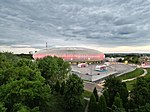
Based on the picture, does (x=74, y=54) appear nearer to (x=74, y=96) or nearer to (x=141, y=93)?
(x=74, y=96)

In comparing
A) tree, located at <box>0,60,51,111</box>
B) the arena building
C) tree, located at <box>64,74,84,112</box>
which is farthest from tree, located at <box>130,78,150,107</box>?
the arena building

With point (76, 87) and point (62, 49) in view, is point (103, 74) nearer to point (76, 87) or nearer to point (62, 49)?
point (76, 87)

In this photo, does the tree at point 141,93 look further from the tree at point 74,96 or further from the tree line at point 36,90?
the tree line at point 36,90

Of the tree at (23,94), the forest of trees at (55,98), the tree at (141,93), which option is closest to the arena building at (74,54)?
the forest of trees at (55,98)

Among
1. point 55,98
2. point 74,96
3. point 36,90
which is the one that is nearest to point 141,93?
point 74,96

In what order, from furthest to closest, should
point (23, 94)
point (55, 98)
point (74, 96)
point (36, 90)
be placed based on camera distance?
point (55, 98), point (74, 96), point (36, 90), point (23, 94)

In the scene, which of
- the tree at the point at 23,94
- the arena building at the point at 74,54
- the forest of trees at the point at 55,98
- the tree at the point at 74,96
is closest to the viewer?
the tree at the point at 23,94

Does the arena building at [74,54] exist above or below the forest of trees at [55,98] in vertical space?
above

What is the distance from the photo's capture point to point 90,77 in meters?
67.2

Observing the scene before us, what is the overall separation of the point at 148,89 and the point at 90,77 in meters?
35.5

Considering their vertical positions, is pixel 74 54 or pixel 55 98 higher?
pixel 74 54

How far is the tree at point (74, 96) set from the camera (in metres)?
34.9

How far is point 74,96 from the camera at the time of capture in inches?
1374

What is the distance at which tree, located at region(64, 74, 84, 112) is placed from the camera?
114 feet
